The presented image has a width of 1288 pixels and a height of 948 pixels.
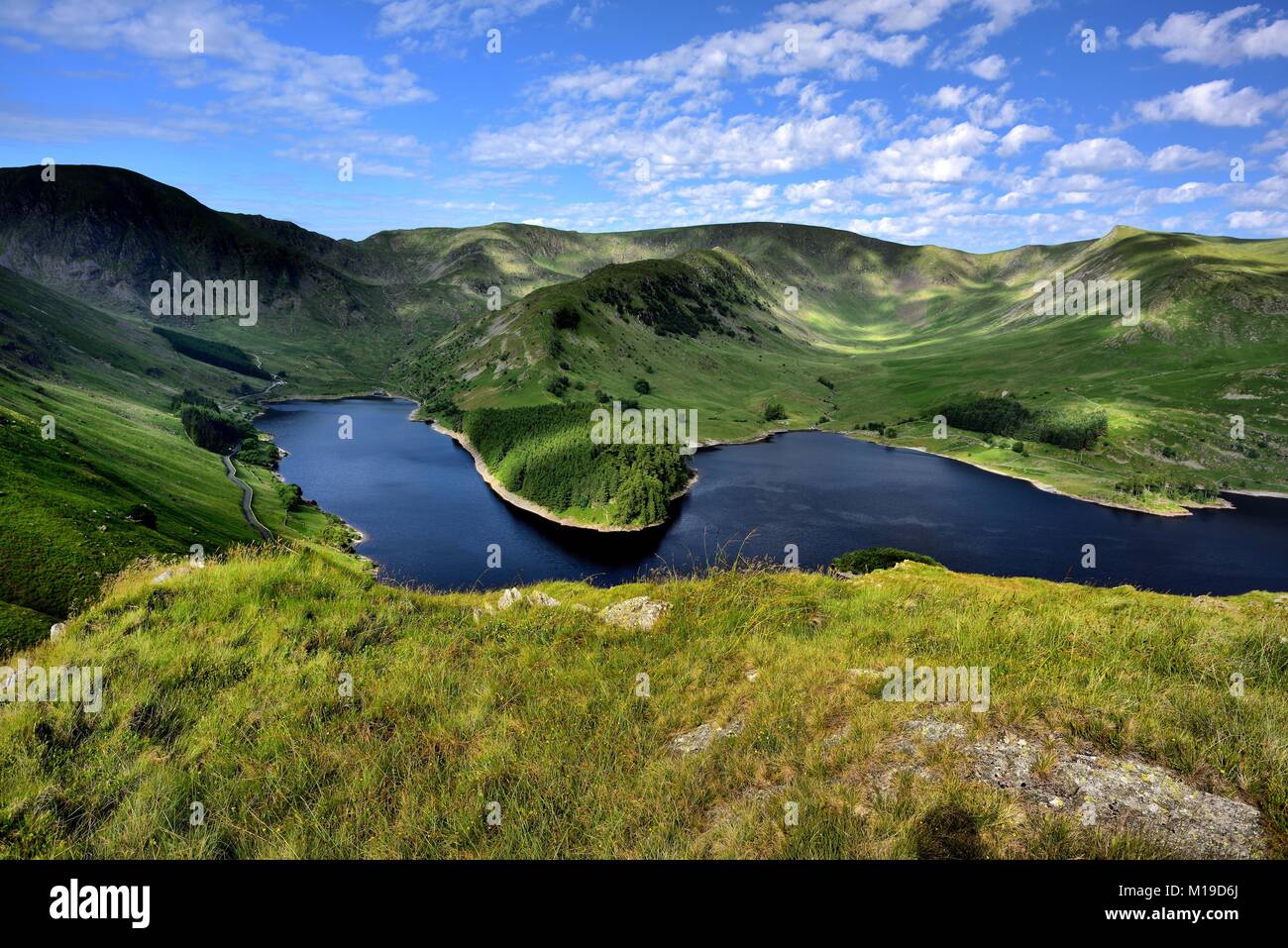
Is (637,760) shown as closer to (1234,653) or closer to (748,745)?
(748,745)

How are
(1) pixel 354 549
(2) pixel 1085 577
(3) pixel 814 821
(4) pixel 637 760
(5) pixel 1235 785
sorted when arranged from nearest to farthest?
(3) pixel 814 821 → (5) pixel 1235 785 → (4) pixel 637 760 → (2) pixel 1085 577 → (1) pixel 354 549

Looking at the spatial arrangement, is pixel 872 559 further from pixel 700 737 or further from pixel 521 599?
pixel 700 737

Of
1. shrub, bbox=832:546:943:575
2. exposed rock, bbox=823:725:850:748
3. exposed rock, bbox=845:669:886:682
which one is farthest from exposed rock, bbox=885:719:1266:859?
shrub, bbox=832:546:943:575

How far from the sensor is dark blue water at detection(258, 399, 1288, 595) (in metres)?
102

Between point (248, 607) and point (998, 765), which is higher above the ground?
point (248, 607)

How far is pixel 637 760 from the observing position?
7.54 meters

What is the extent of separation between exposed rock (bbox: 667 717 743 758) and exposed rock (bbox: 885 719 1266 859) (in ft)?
7.22

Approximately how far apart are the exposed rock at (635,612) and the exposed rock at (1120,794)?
19.7 feet

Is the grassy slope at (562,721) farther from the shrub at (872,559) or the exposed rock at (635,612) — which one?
the shrub at (872,559)

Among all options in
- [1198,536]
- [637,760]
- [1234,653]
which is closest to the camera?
[637,760]

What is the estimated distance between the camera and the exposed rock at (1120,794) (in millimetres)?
5578
